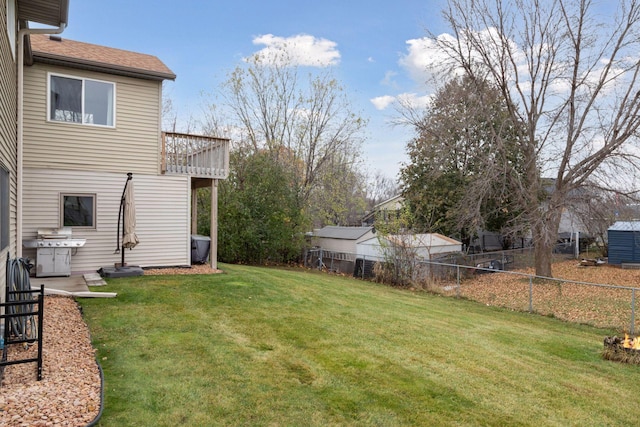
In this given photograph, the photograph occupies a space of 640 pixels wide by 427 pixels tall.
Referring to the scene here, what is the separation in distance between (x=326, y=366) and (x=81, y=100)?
353 inches

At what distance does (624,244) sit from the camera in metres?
20.7

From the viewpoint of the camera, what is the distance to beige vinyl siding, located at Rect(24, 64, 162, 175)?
9.69m

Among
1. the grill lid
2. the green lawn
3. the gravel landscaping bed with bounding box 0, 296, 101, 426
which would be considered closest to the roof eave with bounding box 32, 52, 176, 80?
the grill lid

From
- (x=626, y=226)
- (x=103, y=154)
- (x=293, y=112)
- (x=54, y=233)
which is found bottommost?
(x=54, y=233)

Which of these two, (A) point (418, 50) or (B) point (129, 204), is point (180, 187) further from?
(A) point (418, 50)

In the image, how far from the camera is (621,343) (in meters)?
7.31

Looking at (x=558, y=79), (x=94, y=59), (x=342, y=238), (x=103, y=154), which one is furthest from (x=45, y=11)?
(x=558, y=79)

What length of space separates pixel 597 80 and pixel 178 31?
1779cm

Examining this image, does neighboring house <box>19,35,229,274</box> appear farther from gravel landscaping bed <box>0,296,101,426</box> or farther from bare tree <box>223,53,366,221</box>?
bare tree <box>223,53,366,221</box>

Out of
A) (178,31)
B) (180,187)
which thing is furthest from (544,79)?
(178,31)

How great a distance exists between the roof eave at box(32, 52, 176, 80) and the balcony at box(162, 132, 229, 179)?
1638 millimetres

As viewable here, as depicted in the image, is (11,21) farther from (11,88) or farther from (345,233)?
(345,233)

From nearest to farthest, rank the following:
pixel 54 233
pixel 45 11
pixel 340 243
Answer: pixel 45 11, pixel 54 233, pixel 340 243

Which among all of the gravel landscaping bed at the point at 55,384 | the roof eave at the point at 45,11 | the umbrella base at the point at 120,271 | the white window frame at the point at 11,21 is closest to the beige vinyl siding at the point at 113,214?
the umbrella base at the point at 120,271
